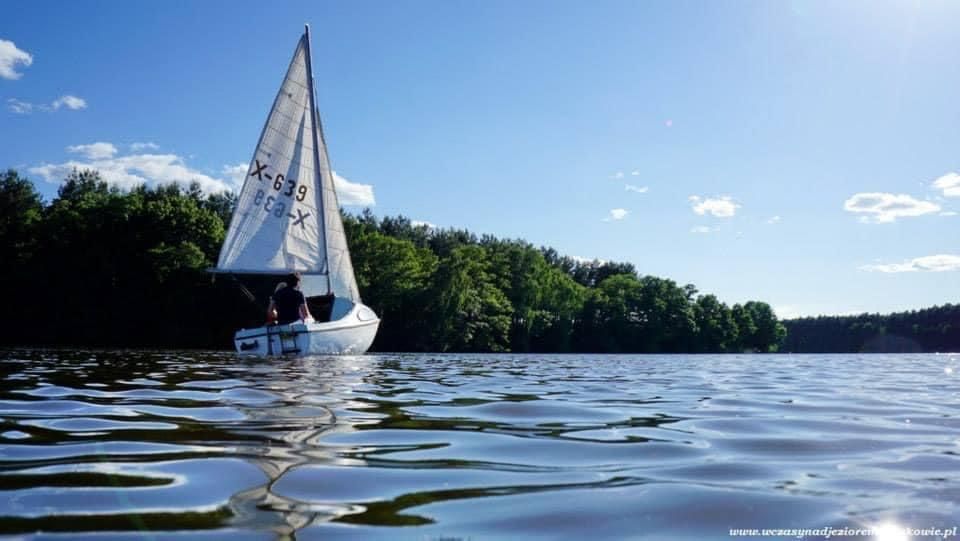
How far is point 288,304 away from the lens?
20.9m

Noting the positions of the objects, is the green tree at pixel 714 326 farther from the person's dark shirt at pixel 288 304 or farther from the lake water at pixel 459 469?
the lake water at pixel 459 469

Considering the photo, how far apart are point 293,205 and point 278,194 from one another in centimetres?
63

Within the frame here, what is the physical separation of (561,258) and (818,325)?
7691cm

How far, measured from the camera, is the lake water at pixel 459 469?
94.7 inches

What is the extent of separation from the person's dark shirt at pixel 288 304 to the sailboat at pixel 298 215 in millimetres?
2019

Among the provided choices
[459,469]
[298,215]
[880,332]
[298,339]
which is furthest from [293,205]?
[880,332]

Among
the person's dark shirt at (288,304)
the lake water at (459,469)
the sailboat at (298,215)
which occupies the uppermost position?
the sailboat at (298,215)

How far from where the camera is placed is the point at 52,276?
184 feet

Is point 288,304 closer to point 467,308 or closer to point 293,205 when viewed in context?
point 293,205

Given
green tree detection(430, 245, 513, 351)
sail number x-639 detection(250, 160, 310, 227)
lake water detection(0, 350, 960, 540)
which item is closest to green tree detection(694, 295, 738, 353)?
green tree detection(430, 245, 513, 351)

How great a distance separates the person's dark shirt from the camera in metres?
20.8

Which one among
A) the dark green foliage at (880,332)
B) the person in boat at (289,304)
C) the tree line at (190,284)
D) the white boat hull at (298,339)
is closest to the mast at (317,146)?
the white boat hull at (298,339)

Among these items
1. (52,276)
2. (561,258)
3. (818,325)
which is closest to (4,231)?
(52,276)

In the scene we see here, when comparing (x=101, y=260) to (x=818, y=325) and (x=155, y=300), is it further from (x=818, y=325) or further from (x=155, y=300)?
(x=818, y=325)
